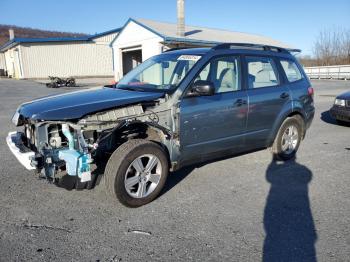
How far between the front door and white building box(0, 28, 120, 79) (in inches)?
1352

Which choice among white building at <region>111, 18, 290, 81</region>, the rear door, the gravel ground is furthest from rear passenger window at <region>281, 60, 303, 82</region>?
white building at <region>111, 18, 290, 81</region>

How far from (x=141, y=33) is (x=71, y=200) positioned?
20.0 meters

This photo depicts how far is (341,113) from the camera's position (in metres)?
8.60

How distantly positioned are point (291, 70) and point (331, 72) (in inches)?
1463

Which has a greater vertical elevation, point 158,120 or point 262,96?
point 262,96

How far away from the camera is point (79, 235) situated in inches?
127

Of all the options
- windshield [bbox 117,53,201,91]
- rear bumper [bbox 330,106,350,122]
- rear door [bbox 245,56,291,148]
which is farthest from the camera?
rear bumper [bbox 330,106,350,122]

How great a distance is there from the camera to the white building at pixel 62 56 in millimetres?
36438

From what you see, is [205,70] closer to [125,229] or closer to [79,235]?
[125,229]

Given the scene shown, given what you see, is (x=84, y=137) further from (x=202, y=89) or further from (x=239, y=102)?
(x=239, y=102)

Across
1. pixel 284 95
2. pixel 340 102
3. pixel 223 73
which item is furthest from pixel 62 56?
pixel 223 73

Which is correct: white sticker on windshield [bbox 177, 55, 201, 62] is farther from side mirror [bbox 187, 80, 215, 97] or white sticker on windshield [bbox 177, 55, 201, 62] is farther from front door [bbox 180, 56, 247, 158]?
side mirror [bbox 187, 80, 215, 97]

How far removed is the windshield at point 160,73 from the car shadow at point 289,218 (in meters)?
1.99

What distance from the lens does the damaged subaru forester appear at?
3.60m
